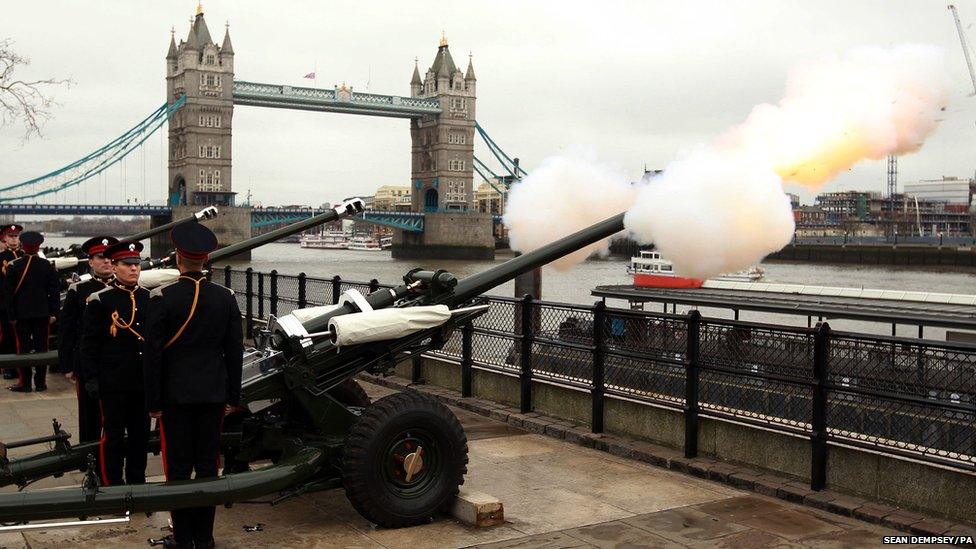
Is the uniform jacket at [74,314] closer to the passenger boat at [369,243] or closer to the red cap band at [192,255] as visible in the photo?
the red cap band at [192,255]

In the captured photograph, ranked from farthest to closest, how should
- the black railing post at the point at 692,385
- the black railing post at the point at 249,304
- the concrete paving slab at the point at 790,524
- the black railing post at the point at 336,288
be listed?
1. the black railing post at the point at 249,304
2. the black railing post at the point at 336,288
3. the black railing post at the point at 692,385
4. the concrete paving slab at the point at 790,524

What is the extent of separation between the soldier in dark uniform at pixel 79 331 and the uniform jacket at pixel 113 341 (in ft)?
2.03

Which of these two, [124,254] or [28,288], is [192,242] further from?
[28,288]

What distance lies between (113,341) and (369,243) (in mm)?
144105

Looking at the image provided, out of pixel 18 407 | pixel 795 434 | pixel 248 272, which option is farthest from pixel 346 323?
pixel 248 272

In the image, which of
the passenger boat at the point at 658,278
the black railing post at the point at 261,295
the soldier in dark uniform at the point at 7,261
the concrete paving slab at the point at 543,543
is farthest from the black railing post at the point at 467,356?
the passenger boat at the point at 658,278

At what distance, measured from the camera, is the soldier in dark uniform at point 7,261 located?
39.2 feet

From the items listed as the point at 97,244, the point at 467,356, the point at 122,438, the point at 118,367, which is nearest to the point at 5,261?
the point at 97,244

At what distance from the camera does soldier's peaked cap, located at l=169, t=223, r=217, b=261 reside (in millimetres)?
5723

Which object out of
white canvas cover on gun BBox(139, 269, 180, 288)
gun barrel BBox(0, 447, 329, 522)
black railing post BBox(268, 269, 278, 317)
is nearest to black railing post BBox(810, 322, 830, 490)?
gun barrel BBox(0, 447, 329, 522)

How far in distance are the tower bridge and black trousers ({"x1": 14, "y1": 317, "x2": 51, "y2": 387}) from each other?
81265mm

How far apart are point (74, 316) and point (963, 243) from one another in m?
110

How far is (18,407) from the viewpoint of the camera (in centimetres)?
1071

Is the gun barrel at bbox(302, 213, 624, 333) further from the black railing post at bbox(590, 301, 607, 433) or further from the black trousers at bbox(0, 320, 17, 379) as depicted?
the black trousers at bbox(0, 320, 17, 379)
